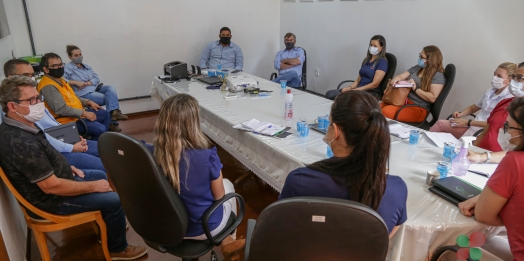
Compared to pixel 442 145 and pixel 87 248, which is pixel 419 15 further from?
pixel 87 248

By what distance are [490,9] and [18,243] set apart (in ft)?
13.9

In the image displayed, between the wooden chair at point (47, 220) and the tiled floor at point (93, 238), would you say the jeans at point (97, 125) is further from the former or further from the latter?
the wooden chair at point (47, 220)

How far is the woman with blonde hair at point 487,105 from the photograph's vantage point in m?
2.55

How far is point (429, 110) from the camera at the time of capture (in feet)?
10.8

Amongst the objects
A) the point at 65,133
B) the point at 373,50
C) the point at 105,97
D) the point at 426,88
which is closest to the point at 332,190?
the point at 65,133

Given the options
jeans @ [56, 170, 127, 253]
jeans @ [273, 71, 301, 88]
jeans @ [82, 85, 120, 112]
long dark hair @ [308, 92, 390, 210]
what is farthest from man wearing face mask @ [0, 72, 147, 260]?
jeans @ [273, 71, 301, 88]

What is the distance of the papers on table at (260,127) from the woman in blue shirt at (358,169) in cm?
110

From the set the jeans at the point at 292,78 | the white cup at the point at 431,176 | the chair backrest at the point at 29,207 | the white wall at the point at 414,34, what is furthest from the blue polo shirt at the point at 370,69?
the chair backrest at the point at 29,207

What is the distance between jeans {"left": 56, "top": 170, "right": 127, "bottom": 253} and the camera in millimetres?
1760

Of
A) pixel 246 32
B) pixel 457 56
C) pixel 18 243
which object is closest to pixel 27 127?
pixel 18 243

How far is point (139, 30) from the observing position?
4707mm

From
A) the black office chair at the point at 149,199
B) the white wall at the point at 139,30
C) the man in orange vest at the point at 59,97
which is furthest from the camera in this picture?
the white wall at the point at 139,30

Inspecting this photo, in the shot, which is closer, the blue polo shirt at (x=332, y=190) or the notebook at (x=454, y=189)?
the blue polo shirt at (x=332, y=190)

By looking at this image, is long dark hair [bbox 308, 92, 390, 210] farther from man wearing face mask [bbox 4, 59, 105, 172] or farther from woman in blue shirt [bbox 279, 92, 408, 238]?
man wearing face mask [bbox 4, 59, 105, 172]
